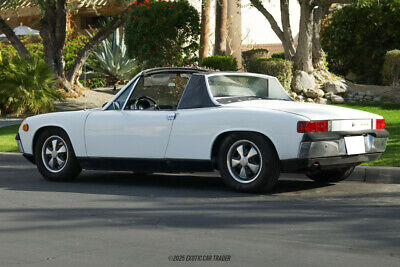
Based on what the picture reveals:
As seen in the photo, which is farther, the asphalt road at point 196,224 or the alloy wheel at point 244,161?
the alloy wheel at point 244,161

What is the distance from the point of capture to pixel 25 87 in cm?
1938

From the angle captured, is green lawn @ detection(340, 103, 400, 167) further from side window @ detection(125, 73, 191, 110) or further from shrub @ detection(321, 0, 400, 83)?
shrub @ detection(321, 0, 400, 83)

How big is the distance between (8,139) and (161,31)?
658 centimetres

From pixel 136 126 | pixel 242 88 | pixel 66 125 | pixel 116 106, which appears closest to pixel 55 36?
pixel 66 125

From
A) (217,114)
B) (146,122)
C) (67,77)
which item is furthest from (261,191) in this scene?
(67,77)

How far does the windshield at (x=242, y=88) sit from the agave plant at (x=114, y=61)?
54.4 feet

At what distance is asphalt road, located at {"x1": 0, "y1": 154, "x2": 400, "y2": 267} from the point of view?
5094 millimetres

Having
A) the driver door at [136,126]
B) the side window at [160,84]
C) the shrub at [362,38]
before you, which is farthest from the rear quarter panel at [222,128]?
the shrub at [362,38]

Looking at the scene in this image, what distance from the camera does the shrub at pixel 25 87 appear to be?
19141 mm

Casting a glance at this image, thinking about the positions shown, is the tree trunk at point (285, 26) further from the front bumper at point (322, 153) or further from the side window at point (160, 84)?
the front bumper at point (322, 153)

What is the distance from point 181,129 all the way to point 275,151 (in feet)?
3.87

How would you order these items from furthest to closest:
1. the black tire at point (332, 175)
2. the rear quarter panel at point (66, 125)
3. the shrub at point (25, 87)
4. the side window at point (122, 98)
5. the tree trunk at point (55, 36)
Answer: the tree trunk at point (55, 36) < the shrub at point (25, 87) < the rear quarter panel at point (66, 125) < the side window at point (122, 98) < the black tire at point (332, 175)

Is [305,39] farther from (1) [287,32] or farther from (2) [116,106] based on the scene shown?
(2) [116,106]

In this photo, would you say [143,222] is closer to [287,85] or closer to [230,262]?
[230,262]
